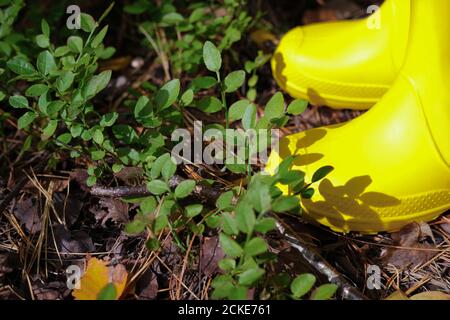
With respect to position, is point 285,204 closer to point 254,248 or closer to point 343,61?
point 254,248

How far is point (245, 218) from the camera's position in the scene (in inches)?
37.6

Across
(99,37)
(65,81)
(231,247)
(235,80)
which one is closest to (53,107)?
(65,81)

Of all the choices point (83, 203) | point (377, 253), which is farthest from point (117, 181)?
point (377, 253)

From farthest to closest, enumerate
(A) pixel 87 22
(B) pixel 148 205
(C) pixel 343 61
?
(C) pixel 343 61, (A) pixel 87 22, (B) pixel 148 205

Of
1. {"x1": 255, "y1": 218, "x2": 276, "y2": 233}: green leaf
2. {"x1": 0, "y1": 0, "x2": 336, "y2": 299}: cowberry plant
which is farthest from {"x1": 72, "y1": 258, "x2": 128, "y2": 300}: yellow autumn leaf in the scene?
{"x1": 255, "y1": 218, "x2": 276, "y2": 233}: green leaf

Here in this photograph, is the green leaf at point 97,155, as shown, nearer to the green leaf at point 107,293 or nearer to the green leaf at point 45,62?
the green leaf at point 45,62

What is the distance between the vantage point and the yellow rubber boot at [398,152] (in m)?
1.11

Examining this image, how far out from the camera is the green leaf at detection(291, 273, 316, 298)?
39.0 inches

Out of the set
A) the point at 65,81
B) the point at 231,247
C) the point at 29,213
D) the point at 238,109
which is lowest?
the point at 29,213

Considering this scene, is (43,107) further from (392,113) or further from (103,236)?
(392,113)

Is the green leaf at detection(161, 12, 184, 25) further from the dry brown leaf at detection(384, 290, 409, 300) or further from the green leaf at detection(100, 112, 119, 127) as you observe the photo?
the dry brown leaf at detection(384, 290, 409, 300)

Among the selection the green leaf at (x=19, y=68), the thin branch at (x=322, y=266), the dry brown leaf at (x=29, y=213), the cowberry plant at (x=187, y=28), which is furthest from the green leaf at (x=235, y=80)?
the dry brown leaf at (x=29, y=213)

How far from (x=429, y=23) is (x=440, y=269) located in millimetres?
532

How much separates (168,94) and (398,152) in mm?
515
